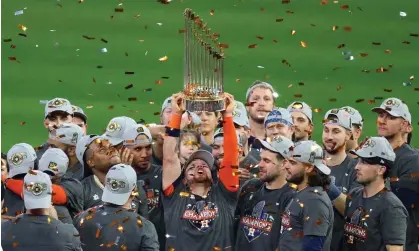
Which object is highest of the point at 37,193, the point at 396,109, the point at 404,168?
the point at 396,109

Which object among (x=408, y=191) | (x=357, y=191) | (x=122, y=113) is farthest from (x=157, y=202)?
(x=122, y=113)

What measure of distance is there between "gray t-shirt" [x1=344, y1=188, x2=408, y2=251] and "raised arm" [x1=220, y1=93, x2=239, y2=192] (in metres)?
0.70

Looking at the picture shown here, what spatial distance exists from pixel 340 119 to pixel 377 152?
1106 mm

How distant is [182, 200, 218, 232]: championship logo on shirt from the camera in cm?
634

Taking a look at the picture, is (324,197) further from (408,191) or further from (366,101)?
(366,101)

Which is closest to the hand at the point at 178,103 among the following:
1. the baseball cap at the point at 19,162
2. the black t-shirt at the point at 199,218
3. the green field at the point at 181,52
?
the black t-shirt at the point at 199,218

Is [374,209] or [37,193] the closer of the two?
[37,193]

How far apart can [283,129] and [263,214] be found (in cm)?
102

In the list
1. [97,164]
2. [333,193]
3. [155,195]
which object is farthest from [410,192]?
[97,164]

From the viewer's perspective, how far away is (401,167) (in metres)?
7.31

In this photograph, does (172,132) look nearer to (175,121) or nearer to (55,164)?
(175,121)

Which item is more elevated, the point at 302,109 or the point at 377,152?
the point at 302,109

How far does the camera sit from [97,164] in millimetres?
6543

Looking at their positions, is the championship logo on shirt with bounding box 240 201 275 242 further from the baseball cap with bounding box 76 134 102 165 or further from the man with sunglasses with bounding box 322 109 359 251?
the baseball cap with bounding box 76 134 102 165
